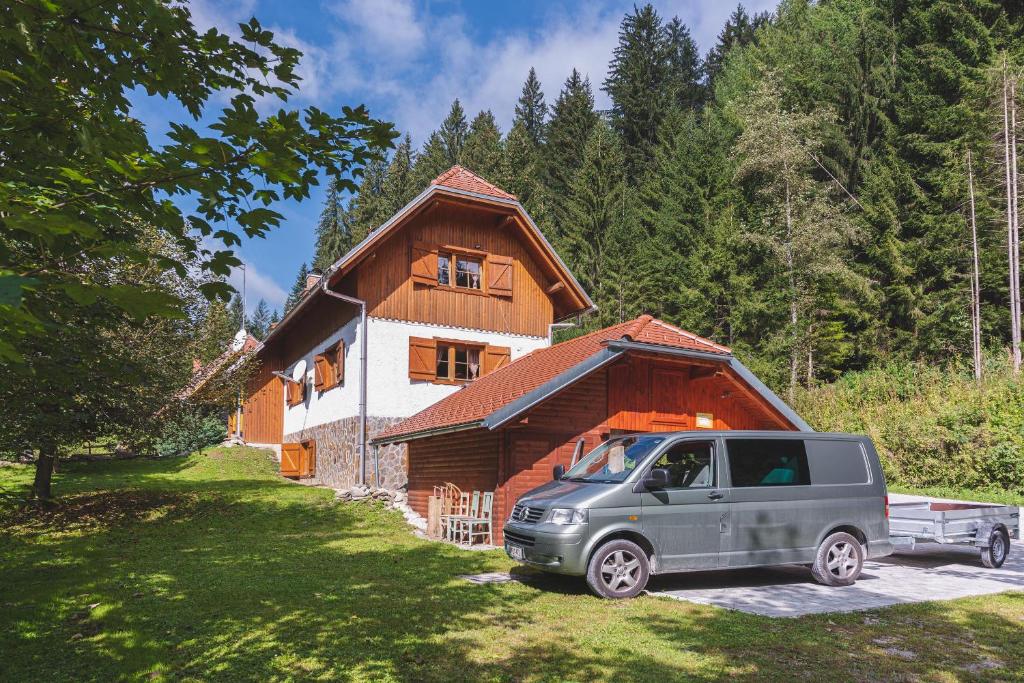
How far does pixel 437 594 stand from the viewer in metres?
8.80

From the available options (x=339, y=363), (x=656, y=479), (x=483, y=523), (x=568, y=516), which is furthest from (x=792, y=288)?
(x=568, y=516)

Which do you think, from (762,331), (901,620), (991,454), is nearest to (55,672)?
(901,620)

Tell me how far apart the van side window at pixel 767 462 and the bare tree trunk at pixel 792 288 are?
21.0m

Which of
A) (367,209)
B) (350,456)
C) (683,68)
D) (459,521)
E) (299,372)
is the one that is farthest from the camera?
(683,68)

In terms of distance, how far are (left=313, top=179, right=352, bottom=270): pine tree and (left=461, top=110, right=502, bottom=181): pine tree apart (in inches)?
545

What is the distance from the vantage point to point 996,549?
11.1m

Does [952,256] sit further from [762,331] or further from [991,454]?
[991,454]

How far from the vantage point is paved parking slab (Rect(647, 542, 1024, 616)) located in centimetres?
838

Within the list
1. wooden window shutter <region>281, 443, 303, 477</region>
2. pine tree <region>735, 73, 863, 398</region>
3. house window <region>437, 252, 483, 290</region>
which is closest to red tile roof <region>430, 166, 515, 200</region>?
house window <region>437, 252, 483, 290</region>

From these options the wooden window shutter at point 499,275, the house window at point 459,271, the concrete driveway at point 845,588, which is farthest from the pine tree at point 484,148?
the concrete driveway at point 845,588

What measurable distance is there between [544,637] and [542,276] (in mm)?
17142

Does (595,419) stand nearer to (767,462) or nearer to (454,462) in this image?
(454,462)

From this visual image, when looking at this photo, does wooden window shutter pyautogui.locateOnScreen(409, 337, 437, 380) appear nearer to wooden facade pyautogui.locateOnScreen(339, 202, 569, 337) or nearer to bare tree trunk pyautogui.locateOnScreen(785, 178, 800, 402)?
wooden facade pyautogui.locateOnScreen(339, 202, 569, 337)

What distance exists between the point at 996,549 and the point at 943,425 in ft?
35.8
